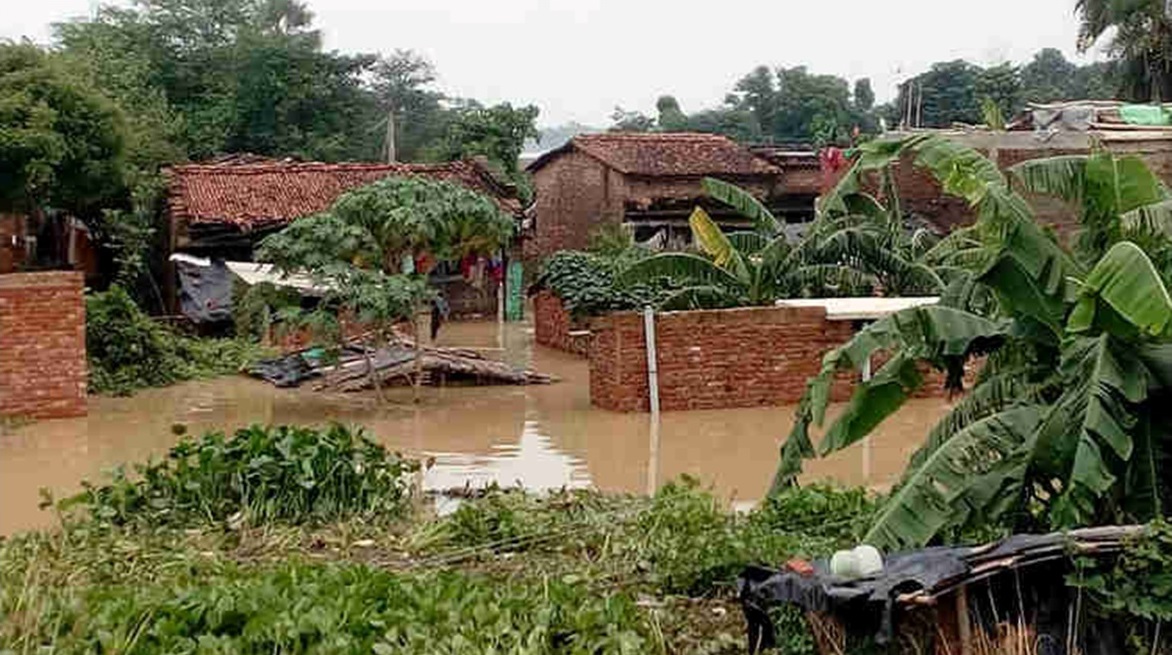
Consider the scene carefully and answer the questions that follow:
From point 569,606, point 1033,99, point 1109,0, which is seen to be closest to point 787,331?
point 569,606

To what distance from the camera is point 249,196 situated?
26.5 metres

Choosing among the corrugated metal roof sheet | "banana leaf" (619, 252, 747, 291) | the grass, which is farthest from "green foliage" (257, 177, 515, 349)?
the grass

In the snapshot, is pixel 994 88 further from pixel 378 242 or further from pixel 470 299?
pixel 378 242

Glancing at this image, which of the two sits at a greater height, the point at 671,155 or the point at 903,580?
the point at 671,155

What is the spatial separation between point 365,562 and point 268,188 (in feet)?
65.3

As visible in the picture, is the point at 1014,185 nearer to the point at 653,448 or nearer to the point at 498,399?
the point at 653,448

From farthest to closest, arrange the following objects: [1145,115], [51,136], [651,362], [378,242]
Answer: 1. [1145,115]
2. [51,136]
3. [378,242]
4. [651,362]

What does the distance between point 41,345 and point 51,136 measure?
312 cm

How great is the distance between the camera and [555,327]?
23766 mm

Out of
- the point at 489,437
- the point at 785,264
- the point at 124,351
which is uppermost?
the point at 785,264

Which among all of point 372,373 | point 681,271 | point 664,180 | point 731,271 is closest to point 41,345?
point 372,373

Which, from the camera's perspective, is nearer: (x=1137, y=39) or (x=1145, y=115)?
(x=1145, y=115)

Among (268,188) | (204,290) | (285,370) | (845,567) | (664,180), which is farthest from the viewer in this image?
(664,180)

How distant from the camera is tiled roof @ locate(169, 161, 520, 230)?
2584cm
